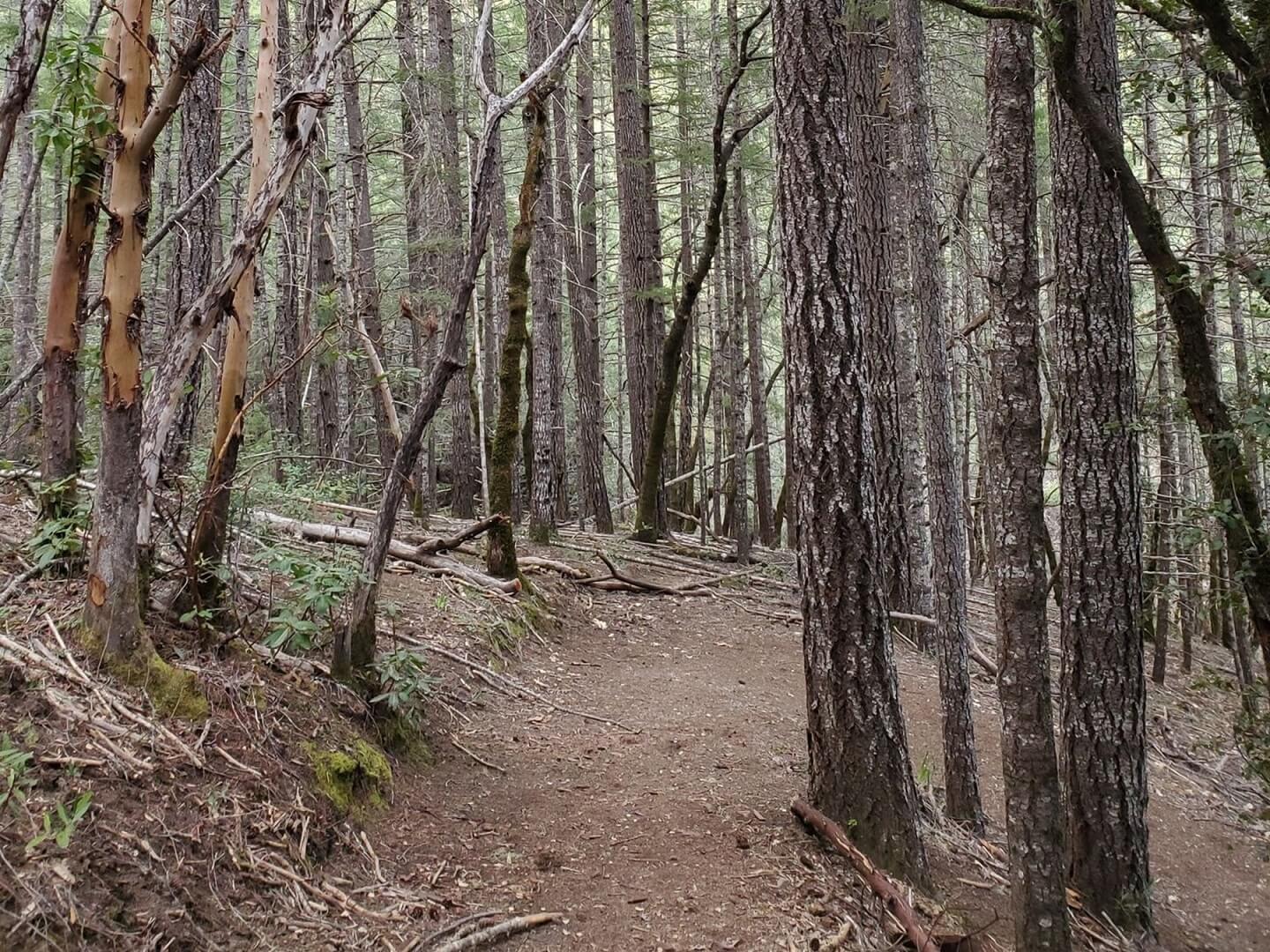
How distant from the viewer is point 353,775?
442 cm

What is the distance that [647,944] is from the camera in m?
3.73

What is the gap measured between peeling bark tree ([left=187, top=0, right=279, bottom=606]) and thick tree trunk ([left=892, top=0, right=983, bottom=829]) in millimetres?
4776

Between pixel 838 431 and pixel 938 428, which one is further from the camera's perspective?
pixel 938 428

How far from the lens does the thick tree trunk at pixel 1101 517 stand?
5.55m

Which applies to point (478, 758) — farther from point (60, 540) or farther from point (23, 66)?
point (23, 66)

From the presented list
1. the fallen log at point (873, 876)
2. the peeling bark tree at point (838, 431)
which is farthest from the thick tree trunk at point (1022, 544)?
the peeling bark tree at point (838, 431)

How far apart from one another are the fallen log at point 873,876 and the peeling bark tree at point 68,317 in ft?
15.0

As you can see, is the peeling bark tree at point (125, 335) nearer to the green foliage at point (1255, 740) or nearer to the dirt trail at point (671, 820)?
the dirt trail at point (671, 820)

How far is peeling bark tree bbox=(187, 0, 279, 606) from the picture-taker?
14.6 feet

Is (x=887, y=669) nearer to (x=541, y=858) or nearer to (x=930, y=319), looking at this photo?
(x=541, y=858)

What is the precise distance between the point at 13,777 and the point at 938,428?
19.7 feet

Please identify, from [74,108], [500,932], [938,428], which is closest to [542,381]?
[938,428]

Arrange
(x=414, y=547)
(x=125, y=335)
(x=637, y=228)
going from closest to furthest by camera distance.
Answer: (x=125, y=335)
(x=414, y=547)
(x=637, y=228)

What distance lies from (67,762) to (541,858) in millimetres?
2224
